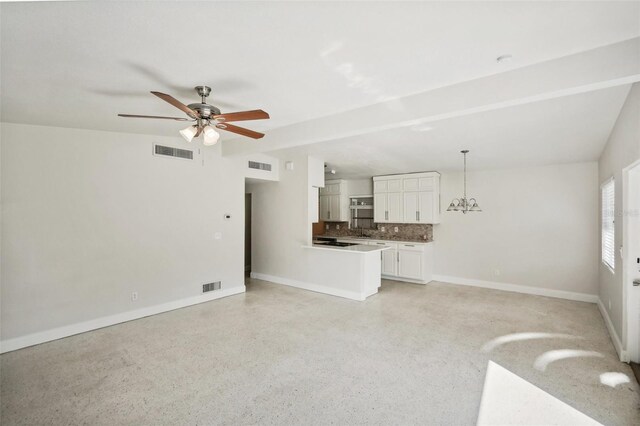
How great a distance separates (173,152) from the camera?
4539 millimetres

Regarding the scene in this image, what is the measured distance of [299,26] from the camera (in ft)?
5.79

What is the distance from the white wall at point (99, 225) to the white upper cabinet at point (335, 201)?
11.0 feet

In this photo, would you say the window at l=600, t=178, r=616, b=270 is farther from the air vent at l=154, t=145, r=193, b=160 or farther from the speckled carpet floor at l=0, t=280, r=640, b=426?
the air vent at l=154, t=145, r=193, b=160

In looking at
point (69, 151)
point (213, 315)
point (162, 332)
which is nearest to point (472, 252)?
point (213, 315)

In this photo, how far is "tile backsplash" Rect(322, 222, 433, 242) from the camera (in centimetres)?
685

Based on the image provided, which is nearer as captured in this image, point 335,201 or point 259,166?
point 259,166

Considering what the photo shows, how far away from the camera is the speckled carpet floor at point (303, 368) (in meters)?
2.22

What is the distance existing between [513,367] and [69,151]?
18.2ft

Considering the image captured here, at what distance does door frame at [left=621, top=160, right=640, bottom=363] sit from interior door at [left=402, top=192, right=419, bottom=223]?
149 inches

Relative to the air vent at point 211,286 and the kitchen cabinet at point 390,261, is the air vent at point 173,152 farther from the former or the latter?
→ the kitchen cabinet at point 390,261

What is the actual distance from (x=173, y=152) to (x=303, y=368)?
365 cm

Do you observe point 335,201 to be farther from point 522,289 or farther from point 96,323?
point 96,323

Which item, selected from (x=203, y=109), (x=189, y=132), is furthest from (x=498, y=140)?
(x=189, y=132)

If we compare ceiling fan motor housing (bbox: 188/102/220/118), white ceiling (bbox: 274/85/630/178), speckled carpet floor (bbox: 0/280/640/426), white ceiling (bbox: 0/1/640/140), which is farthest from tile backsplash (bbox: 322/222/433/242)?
ceiling fan motor housing (bbox: 188/102/220/118)
